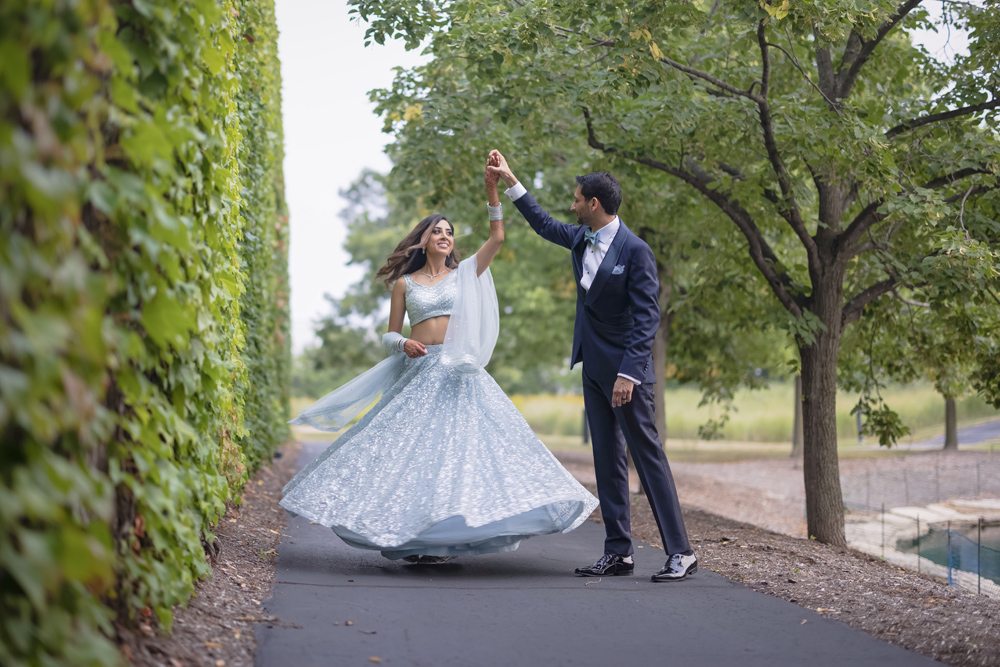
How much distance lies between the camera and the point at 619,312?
208 inches

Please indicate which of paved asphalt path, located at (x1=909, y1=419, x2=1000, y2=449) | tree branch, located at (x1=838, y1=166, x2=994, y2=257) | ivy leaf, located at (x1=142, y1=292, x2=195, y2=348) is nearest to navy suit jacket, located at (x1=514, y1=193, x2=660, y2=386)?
ivy leaf, located at (x1=142, y1=292, x2=195, y2=348)

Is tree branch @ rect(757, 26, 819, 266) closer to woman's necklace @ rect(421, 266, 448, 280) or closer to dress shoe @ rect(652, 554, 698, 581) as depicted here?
woman's necklace @ rect(421, 266, 448, 280)

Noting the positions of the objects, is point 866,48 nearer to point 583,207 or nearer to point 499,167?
point 583,207

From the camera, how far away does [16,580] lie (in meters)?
1.81

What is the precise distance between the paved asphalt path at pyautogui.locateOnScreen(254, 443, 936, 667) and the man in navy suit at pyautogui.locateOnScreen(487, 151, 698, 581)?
33 cm

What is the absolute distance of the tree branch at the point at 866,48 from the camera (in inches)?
282

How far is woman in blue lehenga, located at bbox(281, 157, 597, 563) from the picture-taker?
4867 mm

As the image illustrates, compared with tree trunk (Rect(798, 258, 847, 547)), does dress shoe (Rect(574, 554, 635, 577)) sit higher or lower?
lower

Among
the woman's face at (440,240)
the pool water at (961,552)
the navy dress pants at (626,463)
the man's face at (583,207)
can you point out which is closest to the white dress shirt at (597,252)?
the man's face at (583,207)

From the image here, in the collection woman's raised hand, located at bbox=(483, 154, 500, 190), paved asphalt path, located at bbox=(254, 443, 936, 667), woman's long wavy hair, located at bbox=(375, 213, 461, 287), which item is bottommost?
paved asphalt path, located at bbox=(254, 443, 936, 667)

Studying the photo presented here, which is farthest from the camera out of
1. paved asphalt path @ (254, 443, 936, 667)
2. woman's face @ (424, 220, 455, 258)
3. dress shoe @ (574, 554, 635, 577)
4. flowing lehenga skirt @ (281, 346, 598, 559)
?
woman's face @ (424, 220, 455, 258)

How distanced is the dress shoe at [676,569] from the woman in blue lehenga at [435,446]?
0.55 meters

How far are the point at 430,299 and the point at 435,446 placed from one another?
3.62 ft

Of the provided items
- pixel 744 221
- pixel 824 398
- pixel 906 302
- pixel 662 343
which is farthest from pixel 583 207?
pixel 662 343
